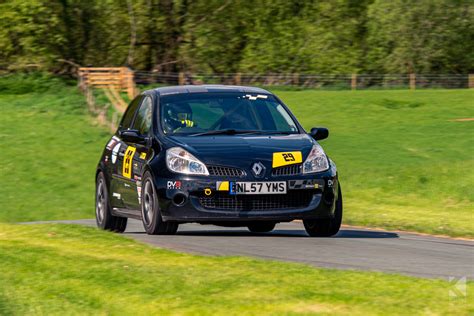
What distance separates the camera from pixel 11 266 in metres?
9.65

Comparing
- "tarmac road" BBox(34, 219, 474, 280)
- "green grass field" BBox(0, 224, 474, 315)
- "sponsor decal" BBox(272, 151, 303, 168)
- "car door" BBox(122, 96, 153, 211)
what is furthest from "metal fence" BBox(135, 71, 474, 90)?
"green grass field" BBox(0, 224, 474, 315)

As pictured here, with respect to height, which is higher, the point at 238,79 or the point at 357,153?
the point at 357,153

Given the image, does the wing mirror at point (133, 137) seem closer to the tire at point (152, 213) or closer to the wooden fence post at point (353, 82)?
the tire at point (152, 213)

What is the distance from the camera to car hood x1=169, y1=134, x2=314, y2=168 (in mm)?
12180

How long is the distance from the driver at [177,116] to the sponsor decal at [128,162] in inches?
19.8

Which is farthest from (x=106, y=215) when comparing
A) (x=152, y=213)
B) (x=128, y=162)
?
(x=152, y=213)

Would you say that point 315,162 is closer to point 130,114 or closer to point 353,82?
point 130,114

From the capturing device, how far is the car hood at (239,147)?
480 inches

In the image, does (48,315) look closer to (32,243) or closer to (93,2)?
(32,243)

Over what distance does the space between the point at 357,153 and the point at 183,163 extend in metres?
17.5

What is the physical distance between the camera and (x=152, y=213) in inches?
496

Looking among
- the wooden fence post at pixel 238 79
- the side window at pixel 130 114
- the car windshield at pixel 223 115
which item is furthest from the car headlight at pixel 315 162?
the wooden fence post at pixel 238 79

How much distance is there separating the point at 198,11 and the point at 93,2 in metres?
5.20

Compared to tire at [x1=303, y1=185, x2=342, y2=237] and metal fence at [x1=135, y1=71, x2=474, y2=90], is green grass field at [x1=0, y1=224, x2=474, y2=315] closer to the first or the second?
tire at [x1=303, y1=185, x2=342, y2=237]
